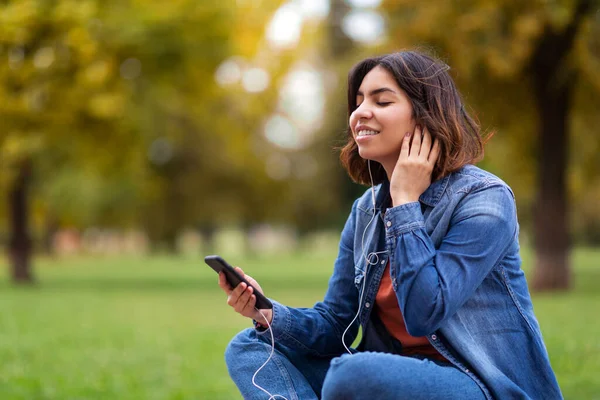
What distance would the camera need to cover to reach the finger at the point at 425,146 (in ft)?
9.24

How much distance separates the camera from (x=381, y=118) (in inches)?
114

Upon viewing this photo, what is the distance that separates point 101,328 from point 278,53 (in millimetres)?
19435

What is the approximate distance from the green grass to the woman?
2743mm

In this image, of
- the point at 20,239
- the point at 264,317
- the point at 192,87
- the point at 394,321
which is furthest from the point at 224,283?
the point at 20,239

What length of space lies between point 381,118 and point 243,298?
0.83 m

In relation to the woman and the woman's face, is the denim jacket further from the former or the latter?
the woman's face

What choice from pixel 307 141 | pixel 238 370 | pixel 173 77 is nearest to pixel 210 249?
pixel 307 141

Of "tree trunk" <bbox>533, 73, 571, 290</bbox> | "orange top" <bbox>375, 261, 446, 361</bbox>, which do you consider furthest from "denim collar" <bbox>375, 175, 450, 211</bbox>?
"tree trunk" <bbox>533, 73, 571, 290</bbox>

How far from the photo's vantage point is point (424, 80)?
2859mm

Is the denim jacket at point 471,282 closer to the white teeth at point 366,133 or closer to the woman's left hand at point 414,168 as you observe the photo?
the woman's left hand at point 414,168

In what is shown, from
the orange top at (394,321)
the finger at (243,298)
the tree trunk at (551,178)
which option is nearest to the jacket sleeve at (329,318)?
the finger at (243,298)

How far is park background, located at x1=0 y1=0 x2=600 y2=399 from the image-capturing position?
7719 millimetres

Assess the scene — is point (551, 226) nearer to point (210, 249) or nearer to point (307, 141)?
point (307, 141)

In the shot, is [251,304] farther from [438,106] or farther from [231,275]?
[438,106]
